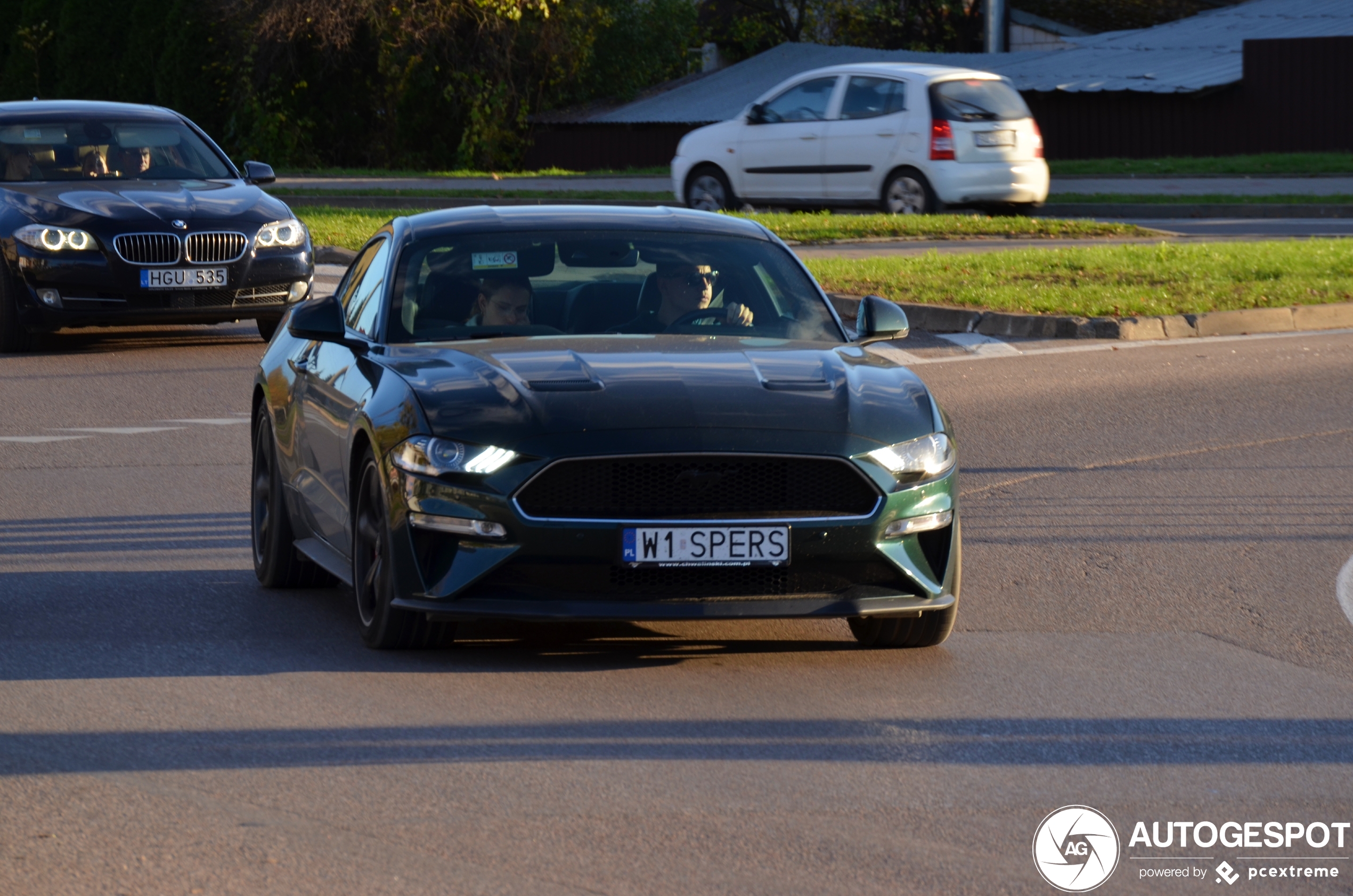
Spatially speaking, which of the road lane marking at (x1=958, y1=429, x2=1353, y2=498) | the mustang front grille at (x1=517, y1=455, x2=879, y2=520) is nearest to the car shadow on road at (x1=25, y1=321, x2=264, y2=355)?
the road lane marking at (x1=958, y1=429, x2=1353, y2=498)

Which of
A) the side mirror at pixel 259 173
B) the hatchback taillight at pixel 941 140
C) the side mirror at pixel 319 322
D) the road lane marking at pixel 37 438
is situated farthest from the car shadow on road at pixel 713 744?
the hatchback taillight at pixel 941 140

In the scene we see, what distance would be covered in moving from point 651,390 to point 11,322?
963 centimetres

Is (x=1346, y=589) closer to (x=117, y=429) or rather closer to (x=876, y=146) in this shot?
(x=117, y=429)

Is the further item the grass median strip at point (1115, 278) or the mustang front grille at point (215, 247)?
the grass median strip at point (1115, 278)

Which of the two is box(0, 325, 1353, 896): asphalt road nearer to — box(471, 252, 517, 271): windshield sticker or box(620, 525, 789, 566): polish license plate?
box(620, 525, 789, 566): polish license plate

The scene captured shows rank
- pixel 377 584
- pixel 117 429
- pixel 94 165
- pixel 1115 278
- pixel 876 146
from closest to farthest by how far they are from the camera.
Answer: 1. pixel 377 584
2. pixel 117 429
3. pixel 94 165
4. pixel 1115 278
5. pixel 876 146

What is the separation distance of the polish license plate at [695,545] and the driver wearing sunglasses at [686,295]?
4.49 feet

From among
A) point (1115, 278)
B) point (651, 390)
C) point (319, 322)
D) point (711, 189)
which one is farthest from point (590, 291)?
point (711, 189)

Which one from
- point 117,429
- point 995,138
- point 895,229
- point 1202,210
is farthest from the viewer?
point 1202,210

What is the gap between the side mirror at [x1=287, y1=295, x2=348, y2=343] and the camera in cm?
706

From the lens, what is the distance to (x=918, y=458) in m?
6.31

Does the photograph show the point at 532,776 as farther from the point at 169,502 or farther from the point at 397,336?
the point at 169,502

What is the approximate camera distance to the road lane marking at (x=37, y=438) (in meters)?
11.2

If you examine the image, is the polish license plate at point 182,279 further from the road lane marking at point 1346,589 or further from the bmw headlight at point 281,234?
the road lane marking at point 1346,589
